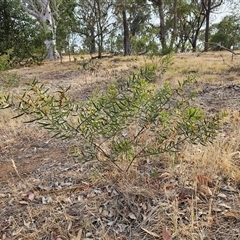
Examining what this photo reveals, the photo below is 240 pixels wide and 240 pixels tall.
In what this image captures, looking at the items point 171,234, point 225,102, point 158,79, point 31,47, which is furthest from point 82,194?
point 31,47

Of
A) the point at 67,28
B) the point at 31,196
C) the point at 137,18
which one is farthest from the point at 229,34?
the point at 31,196

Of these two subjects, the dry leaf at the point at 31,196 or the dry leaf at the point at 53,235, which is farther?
the dry leaf at the point at 31,196

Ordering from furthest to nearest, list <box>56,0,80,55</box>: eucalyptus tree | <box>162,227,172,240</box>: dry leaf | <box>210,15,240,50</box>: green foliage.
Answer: <box>210,15,240,50</box>: green foliage, <box>56,0,80,55</box>: eucalyptus tree, <box>162,227,172,240</box>: dry leaf

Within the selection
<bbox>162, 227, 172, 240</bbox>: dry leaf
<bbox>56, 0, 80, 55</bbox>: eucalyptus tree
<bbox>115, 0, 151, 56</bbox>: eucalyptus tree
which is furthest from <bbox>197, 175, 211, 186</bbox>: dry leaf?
<bbox>115, 0, 151, 56</bbox>: eucalyptus tree

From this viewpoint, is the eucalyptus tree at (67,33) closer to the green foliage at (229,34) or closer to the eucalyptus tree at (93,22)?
the eucalyptus tree at (93,22)

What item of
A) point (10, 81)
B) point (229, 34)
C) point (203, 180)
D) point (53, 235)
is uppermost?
point (229, 34)

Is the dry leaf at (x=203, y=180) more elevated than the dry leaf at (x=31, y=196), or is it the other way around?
the dry leaf at (x=203, y=180)

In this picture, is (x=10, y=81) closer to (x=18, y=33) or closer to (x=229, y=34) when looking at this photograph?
(x=18, y=33)

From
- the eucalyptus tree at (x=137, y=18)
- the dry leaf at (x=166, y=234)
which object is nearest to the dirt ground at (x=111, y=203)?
the dry leaf at (x=166, y=234)

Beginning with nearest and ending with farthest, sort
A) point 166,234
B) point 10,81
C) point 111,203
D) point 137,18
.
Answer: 1. point 166,234
2. point 111,203
3. point 10,81
4. point 137,18

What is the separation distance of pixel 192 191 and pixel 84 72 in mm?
5643

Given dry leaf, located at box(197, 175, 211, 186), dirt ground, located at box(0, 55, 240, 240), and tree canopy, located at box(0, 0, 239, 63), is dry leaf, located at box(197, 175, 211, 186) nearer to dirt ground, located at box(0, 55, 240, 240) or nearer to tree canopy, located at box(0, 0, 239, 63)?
dirt ground, located at box(0, 55, 240, 240)

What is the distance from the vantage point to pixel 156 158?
1.86 m

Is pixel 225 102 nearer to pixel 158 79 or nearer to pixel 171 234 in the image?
pixel 158 79
